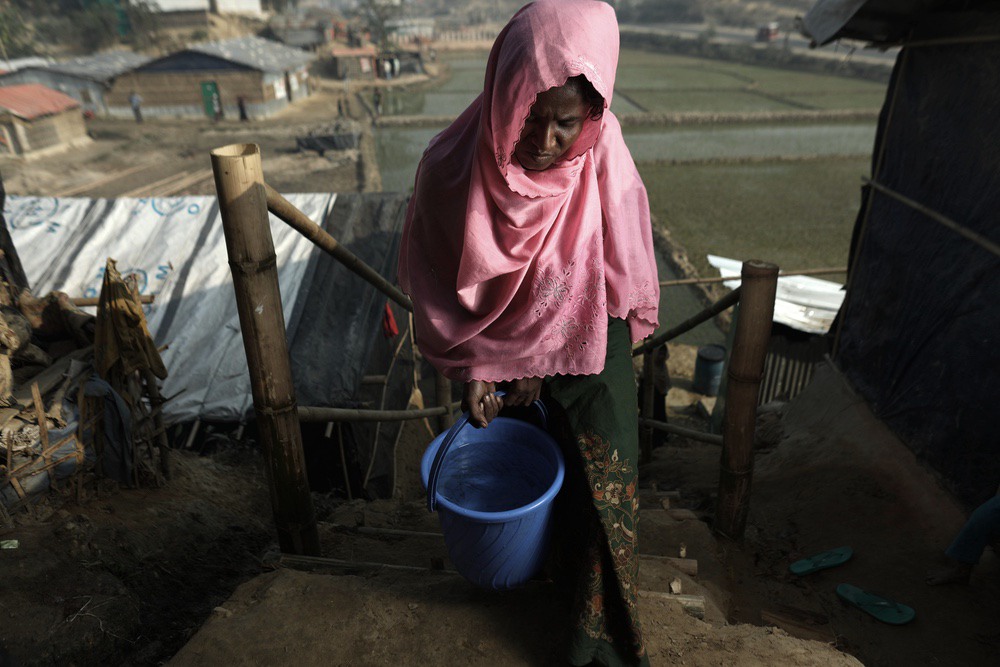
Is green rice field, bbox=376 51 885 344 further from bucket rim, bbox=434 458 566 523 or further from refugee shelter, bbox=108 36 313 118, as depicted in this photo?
bucket rim, bbox=434 458 566 523

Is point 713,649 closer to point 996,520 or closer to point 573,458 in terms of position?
point 573,458

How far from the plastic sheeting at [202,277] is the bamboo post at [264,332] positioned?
3569 millimetres

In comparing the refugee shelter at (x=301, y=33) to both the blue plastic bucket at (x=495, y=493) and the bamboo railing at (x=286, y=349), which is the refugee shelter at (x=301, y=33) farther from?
the blue plastic bucket at (x=495, y=493)

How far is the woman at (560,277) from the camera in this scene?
1.47 metres

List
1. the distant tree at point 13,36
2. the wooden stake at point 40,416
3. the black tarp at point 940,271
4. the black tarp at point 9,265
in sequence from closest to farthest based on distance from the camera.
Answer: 1. the wooden stake at point 40,416
2. the black tarp at point 940,271
3. the black tarp at point 9,265
4. the distant tree at point 13,36

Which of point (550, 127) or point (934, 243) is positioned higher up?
point (550, 127)

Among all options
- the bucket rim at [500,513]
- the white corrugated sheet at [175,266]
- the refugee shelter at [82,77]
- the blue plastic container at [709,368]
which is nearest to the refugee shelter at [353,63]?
the refugee shelter at [82,77]

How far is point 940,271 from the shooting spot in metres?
3.68

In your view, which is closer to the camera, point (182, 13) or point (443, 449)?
point (443, 449)

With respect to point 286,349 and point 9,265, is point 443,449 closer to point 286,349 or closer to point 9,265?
point 286,349

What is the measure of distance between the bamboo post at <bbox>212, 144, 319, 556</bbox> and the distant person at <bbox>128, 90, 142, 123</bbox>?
25892 millimetres

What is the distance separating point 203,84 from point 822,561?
86.4 feet

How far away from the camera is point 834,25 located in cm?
400

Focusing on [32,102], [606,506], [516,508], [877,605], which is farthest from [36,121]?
[877,605]
